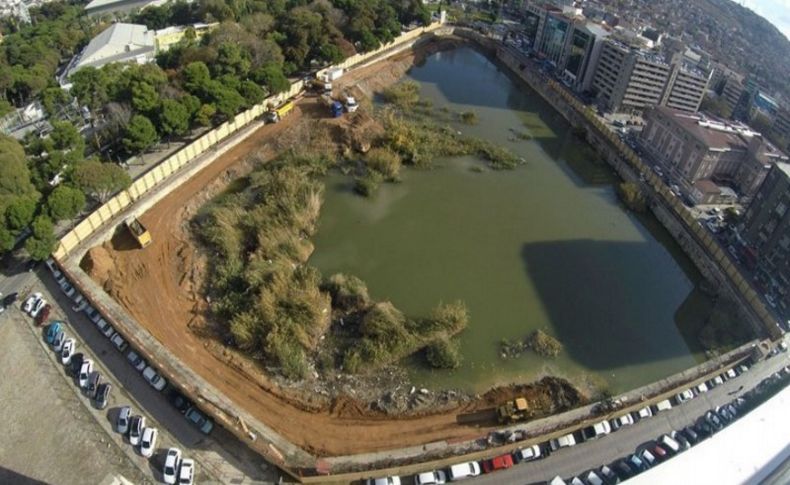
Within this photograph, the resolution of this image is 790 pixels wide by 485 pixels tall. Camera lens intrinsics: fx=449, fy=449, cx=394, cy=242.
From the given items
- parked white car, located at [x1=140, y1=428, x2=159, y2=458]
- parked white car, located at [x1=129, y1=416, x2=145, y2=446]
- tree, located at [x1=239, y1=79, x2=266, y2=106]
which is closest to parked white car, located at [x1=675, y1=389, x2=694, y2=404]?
parked white car, located at [x1=140, y1=428, x2=159, y2=458]

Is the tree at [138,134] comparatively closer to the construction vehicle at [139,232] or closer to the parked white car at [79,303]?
the construction vehicle at [139,232]

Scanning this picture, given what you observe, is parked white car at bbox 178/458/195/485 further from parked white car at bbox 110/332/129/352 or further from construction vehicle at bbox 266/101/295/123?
construction vehicle at bbox 266/101/295/123

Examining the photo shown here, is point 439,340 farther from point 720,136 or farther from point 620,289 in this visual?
point 720,136

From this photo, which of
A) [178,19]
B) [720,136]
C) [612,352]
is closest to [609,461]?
[612,352]

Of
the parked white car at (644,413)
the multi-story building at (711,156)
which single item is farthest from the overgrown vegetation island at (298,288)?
the multi-story building at (711,156)

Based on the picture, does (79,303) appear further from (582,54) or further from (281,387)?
(582,54)

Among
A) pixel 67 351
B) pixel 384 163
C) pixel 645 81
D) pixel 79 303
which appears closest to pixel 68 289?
pixel 79 303
